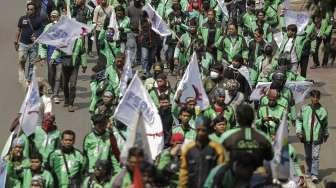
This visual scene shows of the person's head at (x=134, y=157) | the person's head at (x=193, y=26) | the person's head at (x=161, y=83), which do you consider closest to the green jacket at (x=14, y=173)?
the person's head at (x=134, y=157)

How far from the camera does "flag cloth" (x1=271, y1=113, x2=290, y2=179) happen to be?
51.2 ft

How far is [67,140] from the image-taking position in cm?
1741

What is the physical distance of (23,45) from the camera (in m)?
25.4

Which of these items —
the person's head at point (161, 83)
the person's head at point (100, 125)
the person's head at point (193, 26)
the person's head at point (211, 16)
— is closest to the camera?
the person's head at point (100, 125)

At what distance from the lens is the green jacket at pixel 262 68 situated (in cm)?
2322

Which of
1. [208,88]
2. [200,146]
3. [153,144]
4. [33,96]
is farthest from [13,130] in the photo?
[200,146]

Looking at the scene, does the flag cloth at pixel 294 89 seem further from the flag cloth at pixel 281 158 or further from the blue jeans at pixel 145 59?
the flag cloth at pixel 281 158

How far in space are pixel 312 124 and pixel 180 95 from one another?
2.18 metres

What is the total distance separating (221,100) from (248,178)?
6.04 m

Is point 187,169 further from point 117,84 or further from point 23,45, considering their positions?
point 23,45

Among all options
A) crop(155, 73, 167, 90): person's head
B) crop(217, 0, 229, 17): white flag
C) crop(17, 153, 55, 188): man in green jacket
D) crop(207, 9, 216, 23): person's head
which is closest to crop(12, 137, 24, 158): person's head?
crop(17, 153, 55, 188): man in green jacket

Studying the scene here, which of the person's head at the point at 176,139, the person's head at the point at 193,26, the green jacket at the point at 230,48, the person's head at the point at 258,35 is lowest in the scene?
the person's head at the point at 176,139

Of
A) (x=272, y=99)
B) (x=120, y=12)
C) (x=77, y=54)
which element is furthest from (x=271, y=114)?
(x=120, y=12)

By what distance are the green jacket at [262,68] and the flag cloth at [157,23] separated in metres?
2.53
